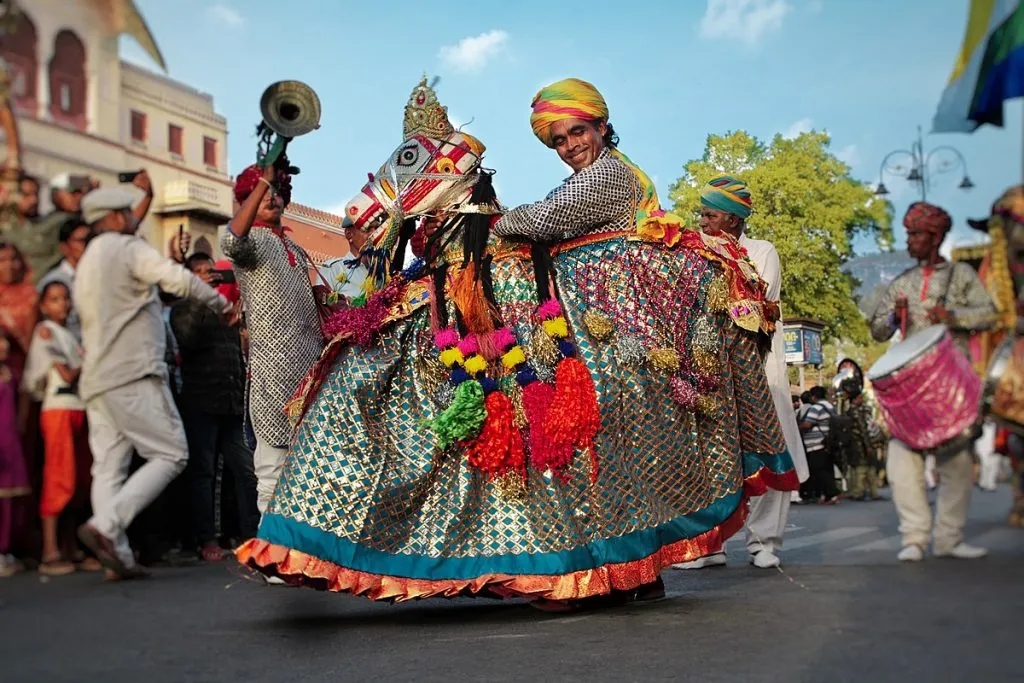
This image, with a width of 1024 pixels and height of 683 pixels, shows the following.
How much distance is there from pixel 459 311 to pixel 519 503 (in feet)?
2.46

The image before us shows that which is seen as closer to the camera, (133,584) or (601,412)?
(133,584)

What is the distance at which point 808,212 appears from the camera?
1.46 meters

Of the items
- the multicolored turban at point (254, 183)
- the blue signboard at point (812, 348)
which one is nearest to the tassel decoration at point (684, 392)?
the multicolored turban at point (254, 183)

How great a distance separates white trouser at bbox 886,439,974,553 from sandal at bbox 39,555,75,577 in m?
1.02

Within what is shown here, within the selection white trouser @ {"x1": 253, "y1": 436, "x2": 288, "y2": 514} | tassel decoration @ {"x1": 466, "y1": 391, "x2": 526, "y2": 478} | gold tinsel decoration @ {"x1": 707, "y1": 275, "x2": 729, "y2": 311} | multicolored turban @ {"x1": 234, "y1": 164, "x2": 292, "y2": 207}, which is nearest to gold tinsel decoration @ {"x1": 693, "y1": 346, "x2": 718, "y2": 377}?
gold tinsel decoration @ {"x1": 707, "y1": 275, "x2": 729, "y2": 311}

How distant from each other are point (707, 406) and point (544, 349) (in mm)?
625

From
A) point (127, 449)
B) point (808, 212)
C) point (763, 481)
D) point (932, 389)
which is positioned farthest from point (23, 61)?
point (763, 481)

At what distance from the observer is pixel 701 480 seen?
4.03 metres

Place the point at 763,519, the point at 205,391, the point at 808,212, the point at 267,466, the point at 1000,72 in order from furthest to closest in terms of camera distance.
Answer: the point at 267,466
the point at 763,519
the point at 205,391
the point at 808,212
the point at 1000,72

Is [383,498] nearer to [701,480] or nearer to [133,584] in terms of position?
[701,480]

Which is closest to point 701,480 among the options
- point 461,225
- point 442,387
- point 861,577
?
point 442,387

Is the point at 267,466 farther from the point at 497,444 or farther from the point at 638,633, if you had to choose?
the point at 638,633

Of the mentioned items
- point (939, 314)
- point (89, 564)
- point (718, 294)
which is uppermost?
point (718, 294)

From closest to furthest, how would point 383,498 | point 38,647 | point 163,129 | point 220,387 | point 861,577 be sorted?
point 163,129 → point 38,647 → point 861,577 → point 220,387 → point 383,498
